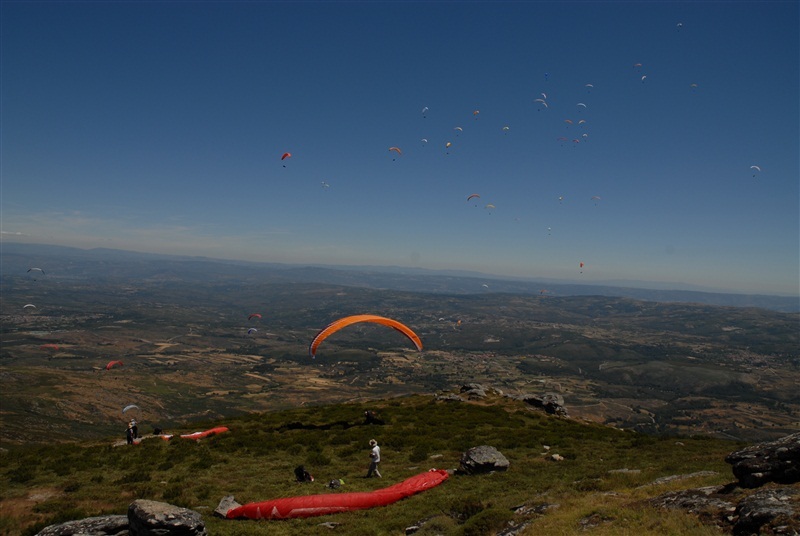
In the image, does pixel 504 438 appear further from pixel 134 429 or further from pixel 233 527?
pixel 134 429

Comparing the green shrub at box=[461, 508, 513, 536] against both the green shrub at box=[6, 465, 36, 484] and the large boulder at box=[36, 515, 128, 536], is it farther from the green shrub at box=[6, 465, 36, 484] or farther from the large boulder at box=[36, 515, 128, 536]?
the green shrub at box=[6, 465, 36, 484]

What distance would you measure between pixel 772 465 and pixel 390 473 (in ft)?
56.8

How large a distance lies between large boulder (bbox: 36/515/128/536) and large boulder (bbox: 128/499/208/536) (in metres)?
0.92

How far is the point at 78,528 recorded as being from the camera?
44.5 feet

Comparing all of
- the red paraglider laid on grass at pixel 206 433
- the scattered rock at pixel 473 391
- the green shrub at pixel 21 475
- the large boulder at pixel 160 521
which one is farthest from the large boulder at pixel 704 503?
the scattered rock at pixel 473 391

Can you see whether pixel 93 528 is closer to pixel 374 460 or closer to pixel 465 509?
pixel 374 460

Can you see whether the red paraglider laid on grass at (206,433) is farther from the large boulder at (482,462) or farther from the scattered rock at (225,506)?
the large boulder at (482,462)

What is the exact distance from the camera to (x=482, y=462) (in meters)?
22.4

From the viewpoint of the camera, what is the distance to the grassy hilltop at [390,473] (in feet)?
49.1

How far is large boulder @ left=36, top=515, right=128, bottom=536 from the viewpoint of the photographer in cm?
1348

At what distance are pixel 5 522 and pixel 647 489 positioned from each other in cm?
2549

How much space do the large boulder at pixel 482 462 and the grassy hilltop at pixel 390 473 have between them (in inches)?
21.7

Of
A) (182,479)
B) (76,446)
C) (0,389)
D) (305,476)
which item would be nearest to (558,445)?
(305,476)

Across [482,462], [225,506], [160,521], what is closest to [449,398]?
[482,462]
